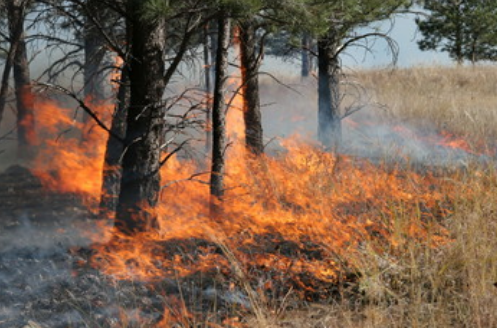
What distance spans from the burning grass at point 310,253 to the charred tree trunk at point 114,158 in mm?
1076

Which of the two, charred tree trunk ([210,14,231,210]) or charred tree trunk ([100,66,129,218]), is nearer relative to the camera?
charred tree trunk ([210,14,231,210])

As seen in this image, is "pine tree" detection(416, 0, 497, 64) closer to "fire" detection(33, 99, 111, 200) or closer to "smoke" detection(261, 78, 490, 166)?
"smoke" detection(261, 78, 490, 166)

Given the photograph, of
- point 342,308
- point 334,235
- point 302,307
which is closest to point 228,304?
point 302,307

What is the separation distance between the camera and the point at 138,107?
24.9 feet

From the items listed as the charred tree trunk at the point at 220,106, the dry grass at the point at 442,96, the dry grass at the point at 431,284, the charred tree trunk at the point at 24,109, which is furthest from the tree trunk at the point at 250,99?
the charred tree trunk at the point at 24,109

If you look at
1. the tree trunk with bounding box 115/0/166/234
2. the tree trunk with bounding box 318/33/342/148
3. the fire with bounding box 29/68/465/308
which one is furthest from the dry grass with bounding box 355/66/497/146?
the tree trunk with bounding box 115/0/166/234

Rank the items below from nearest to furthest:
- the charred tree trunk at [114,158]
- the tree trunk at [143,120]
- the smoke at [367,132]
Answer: the tree trunk at [143,120] < the charred tree trunk at [114,158] < the smoke at [367,132]

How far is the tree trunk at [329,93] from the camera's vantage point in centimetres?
1226

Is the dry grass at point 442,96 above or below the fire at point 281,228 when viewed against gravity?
above

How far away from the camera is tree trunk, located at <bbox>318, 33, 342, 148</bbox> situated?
12.3 meters

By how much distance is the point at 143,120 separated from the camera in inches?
296

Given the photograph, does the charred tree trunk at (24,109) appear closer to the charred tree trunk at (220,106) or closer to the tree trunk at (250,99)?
the tree trunk at (250,99)

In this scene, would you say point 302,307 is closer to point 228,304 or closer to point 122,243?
point 228,304

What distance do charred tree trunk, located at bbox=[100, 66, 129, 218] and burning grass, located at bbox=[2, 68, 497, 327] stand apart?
1.08 m
